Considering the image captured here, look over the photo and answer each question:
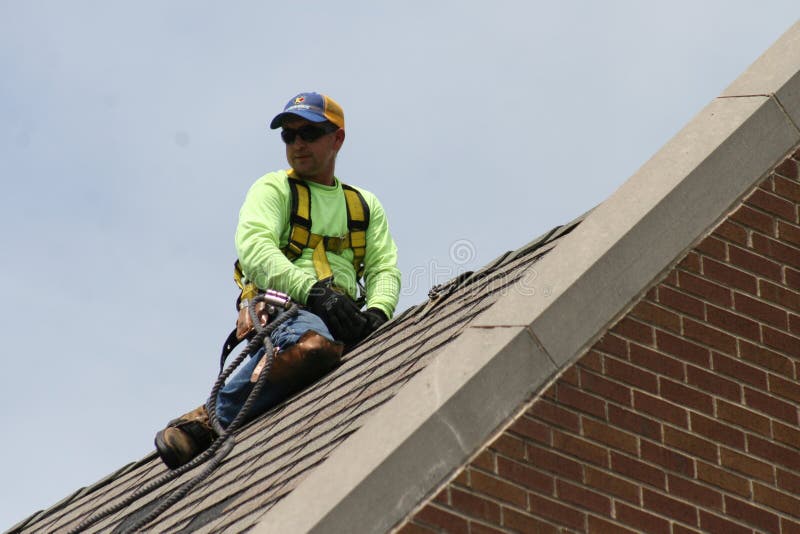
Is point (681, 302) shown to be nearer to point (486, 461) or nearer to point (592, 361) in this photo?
point (592, 361)

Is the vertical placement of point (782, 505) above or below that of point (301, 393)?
below

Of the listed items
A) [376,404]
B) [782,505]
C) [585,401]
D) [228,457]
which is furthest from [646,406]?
[228,457]

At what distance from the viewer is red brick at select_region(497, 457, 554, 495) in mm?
5656

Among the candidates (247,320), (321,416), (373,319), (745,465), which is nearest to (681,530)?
(745,465)

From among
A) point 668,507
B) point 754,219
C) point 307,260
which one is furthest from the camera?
point 307,260

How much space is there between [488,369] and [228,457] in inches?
85.3

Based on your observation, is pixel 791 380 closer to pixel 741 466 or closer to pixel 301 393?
pixel 741 466

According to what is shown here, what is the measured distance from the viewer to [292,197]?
8742mm

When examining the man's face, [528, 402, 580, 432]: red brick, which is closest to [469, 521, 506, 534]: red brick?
[528, 402, 580, 432]: red brick

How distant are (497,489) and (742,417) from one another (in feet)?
3.82

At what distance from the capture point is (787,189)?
263 inches

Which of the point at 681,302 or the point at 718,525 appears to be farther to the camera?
the point at 681,302

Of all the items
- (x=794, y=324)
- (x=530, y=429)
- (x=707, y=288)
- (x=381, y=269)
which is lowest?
(x=530, y=429)

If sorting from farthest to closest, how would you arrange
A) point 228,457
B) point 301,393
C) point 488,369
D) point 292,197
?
1. point 292,197
2. point 301,393
3. point 228,457
4. point 488,369
